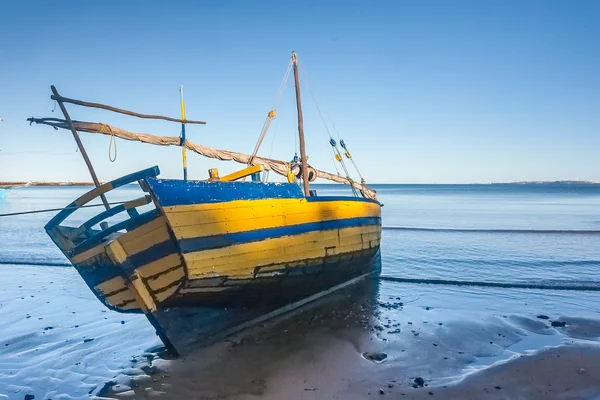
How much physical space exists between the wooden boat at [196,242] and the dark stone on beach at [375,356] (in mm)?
1859

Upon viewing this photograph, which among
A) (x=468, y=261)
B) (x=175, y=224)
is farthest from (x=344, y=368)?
(x=468, y=261)

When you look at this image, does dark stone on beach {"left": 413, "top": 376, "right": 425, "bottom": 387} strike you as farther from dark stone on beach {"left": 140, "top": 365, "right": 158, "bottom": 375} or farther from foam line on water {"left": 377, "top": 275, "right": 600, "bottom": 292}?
foam line on water {"left": 377, "top": 275, "right": 600, "bottom": 292}

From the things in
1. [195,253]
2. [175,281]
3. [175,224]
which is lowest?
[175,281]

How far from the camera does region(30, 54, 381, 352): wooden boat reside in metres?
5.49

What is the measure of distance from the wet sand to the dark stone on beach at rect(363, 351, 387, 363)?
0.01 meters

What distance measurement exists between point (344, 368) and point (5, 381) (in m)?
4.40

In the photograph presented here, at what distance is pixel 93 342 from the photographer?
688 cm

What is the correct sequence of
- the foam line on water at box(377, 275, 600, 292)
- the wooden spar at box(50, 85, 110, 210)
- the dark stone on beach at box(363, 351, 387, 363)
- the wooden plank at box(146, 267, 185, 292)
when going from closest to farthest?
the wooden plank at box(146, 267, 185, 292) < the dark stone on beach at box(363, 351, 387, 363) < the wooden spar at box(50, 85, 110, 210) < the foam line on water at box(377, 275, 600, 292)

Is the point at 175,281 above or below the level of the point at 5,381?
above

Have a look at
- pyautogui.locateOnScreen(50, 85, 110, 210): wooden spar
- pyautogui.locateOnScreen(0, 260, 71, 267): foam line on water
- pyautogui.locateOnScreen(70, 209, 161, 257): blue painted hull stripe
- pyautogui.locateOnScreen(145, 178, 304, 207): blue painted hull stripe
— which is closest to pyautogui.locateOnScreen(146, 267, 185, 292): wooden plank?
pyautogui.locateOnScreen(70, 209, 161, 257): blue painted hull stripe

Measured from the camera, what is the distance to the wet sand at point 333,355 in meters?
4.94

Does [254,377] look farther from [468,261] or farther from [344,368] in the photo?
[468,261]

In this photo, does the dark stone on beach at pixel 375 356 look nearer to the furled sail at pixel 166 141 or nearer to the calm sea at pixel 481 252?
the furled sail at pixel 166 141

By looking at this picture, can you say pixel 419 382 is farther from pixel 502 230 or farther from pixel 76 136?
pixel 502 230
